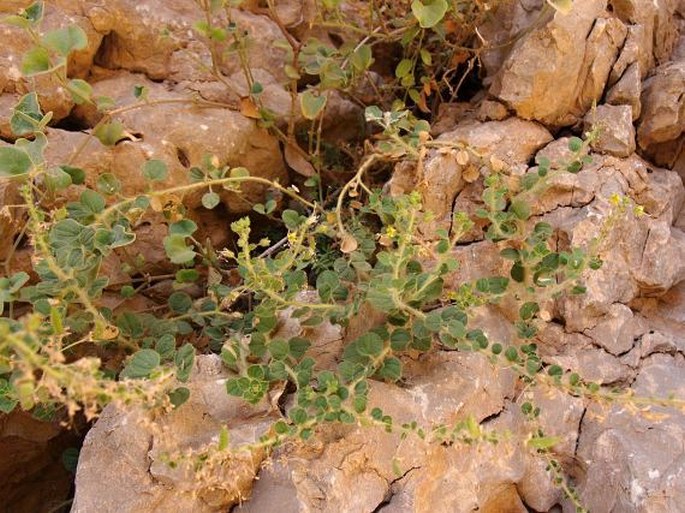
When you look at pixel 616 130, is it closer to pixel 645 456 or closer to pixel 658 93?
pixel 658 93

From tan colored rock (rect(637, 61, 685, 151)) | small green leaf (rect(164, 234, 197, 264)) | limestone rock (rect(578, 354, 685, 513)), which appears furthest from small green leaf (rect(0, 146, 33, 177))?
tan colored rock (rect(637, 61, 685, 151))

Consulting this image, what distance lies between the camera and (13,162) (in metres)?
1.77

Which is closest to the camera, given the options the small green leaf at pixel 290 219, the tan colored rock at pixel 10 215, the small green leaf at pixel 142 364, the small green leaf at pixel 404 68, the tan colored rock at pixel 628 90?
the small green leaf at pixel 142 364

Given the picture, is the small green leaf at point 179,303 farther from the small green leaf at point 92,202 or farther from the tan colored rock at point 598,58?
the tan colored rock at point 598,58

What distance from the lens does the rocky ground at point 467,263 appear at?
175 centimetres

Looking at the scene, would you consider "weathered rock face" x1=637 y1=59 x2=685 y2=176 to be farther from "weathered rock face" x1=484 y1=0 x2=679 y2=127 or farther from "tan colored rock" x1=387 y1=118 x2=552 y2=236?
"tan colored rock" x1=387 y1=118 x2=552 y2=236

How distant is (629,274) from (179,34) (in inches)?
69.9

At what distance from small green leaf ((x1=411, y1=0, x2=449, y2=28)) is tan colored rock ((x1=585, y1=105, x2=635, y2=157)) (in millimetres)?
634

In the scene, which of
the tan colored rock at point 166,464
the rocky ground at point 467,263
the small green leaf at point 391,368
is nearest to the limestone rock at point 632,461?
the rocky ground at point 467,263

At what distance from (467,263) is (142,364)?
1.05 meters

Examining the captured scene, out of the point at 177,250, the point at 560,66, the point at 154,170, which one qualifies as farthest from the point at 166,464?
the point at 560,66

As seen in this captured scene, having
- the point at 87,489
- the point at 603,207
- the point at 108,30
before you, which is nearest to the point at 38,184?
the point at 108,30

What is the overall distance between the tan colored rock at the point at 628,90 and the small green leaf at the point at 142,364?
5.73 feet

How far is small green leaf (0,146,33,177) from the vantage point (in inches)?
69.5
